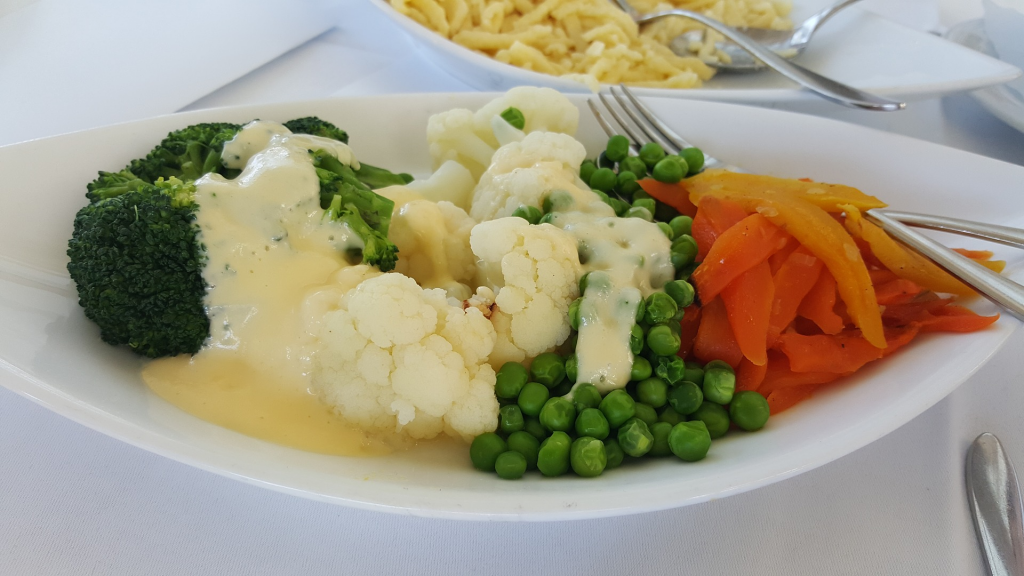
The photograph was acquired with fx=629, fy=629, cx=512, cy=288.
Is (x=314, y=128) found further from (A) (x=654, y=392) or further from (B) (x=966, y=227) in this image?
(B) (x=966, y=227)

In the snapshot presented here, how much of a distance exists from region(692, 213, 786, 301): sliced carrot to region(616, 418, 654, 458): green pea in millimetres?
400

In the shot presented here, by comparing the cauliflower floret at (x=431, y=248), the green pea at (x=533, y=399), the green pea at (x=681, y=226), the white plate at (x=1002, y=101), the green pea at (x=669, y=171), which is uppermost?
the white plate at (x=1002, y=101)

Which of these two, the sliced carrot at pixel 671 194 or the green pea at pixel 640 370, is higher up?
the sliced carrot at pixel 671 194

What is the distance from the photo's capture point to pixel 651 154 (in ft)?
6.52

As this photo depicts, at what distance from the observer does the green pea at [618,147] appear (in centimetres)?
206

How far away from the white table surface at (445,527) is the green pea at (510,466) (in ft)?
0.34

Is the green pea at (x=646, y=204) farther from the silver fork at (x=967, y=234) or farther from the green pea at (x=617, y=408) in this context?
the green pea at (x=617, y=408)

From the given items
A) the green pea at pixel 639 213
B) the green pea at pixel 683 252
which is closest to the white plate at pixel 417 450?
the green pea at pixel 683 252

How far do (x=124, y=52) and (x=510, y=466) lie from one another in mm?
2644

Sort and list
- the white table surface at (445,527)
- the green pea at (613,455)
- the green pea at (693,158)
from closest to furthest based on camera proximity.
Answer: the white table surface at (445,527), the green pea at (613,455), the green pea at (693,158)

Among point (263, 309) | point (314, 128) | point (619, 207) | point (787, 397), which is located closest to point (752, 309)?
point (787, 397)

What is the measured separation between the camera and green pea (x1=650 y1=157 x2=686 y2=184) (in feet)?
6.16

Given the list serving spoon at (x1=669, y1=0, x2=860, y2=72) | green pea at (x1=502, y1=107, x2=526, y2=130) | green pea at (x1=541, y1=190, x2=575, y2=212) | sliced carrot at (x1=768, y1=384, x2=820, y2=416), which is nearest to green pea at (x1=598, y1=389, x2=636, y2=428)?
sliced carrot at (x1=768, y1=384, x2=820, y2=416)

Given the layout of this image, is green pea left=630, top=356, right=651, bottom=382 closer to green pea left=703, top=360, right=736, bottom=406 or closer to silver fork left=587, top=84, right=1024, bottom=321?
green pea left=703, top=360, right=736, bottom=406
